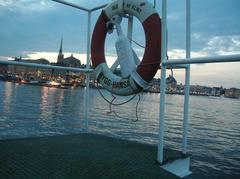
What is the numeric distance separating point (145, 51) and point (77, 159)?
126 centimetres

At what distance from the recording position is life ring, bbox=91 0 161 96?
8.97 feet

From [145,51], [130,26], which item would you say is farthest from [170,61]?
[130,26]

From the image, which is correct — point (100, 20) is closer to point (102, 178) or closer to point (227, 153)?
point (102, 178)

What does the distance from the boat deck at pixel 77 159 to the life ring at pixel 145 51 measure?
0.67 m

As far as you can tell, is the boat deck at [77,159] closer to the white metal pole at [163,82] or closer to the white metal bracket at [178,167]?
the white metal bracket at [178,167]

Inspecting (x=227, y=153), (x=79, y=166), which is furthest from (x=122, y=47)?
(x=227, y=153)

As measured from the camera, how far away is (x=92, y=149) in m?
2.88

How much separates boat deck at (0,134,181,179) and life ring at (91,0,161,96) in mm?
668

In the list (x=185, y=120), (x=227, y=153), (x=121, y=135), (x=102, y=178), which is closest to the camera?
(x=102, y=178)

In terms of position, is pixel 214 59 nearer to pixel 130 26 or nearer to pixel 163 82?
pixel 163 82

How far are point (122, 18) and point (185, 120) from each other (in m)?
1.46

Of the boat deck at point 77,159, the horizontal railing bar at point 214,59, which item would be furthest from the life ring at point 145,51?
the boat deck at point 77,159

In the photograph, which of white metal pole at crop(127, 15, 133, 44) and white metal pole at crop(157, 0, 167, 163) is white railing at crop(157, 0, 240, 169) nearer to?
white metal pole at crop(157, 0, 167, 163)

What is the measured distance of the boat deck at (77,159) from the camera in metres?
2.08
